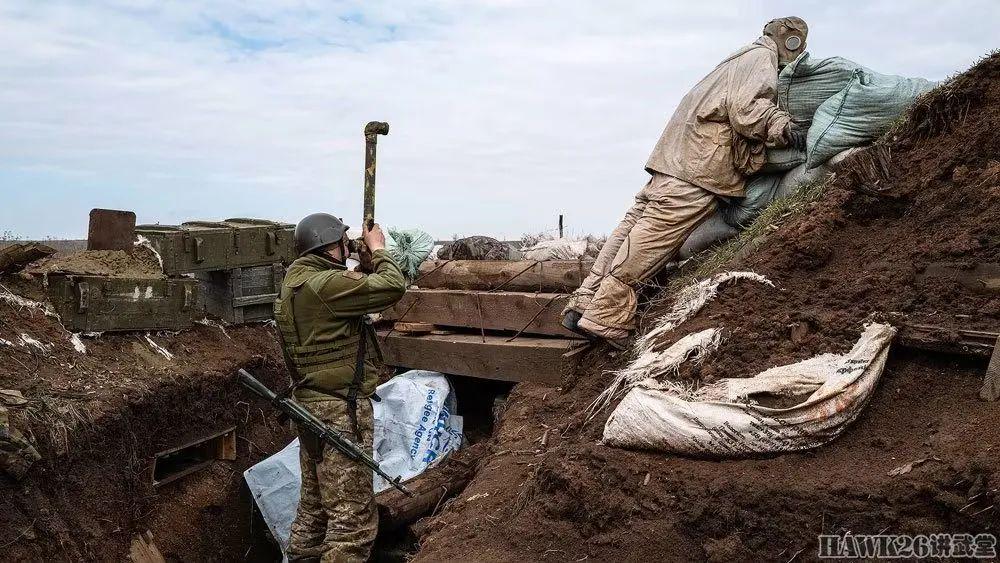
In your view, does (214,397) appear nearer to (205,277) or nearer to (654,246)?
(205,277)

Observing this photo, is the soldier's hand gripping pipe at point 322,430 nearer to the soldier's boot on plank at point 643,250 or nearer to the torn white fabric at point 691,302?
the soldier's boot on plank at point 643,250

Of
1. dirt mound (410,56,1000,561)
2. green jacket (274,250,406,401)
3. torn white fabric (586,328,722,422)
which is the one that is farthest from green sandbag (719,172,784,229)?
green jacket (274,250,406,401)

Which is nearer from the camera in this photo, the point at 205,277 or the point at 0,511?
the point at 0,511

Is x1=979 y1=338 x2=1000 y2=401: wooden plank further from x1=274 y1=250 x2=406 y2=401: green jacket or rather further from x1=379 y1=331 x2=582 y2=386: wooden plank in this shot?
x1=274 y1=250 x2=406 y2=401: green jacket

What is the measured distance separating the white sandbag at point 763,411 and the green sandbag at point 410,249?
12.5 feet

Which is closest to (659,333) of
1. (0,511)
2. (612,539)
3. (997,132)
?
(612,539)

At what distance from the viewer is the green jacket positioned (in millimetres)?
4711

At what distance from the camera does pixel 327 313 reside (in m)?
4.80

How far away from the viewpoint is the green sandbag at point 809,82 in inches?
200

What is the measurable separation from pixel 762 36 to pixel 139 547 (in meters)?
5.54

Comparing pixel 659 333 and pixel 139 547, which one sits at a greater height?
pixel 659 333

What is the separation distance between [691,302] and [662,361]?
24.4 inches

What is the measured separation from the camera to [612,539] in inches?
123

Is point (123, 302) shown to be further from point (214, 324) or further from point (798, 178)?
point (798, 178)
